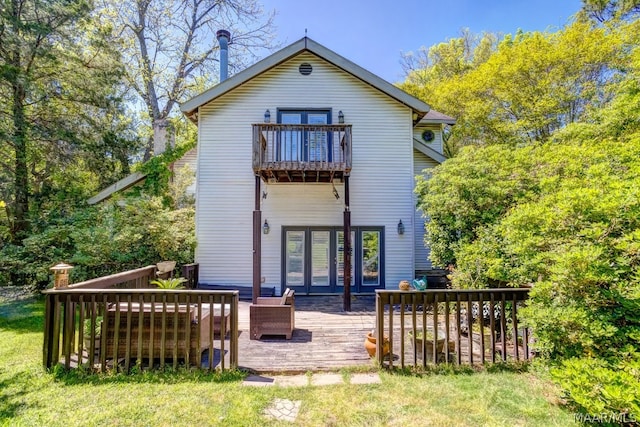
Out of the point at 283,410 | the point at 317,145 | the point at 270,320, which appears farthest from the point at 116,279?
the point at 317,145

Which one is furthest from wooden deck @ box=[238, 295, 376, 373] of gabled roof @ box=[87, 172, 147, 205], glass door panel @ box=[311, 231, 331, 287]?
gabled roof @ box=[87, 172, 147, 205]

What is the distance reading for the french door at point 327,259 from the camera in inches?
391

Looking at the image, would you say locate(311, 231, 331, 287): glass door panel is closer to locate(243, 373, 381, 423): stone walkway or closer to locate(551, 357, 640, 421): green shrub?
locate(243, 373, 381, 423): stone walkway

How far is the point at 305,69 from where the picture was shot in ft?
33.7

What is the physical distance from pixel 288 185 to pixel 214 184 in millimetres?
2433

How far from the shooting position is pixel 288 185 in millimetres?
10125

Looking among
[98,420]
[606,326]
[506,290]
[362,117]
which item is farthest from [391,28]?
[98,420]

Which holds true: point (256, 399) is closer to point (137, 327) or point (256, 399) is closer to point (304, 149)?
point (137, 327)

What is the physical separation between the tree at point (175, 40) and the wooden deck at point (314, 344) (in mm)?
15902

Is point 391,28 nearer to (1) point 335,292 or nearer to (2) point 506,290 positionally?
(1) point 335,292

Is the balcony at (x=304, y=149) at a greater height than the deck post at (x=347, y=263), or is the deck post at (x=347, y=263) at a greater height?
the balcony at (x=304, y=149)

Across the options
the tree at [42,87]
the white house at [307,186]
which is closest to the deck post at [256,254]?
the white house at [307,186]

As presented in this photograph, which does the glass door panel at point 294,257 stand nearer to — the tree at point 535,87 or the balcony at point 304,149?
the balcony at point 304,149

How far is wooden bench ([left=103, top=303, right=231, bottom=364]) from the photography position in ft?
14.5
